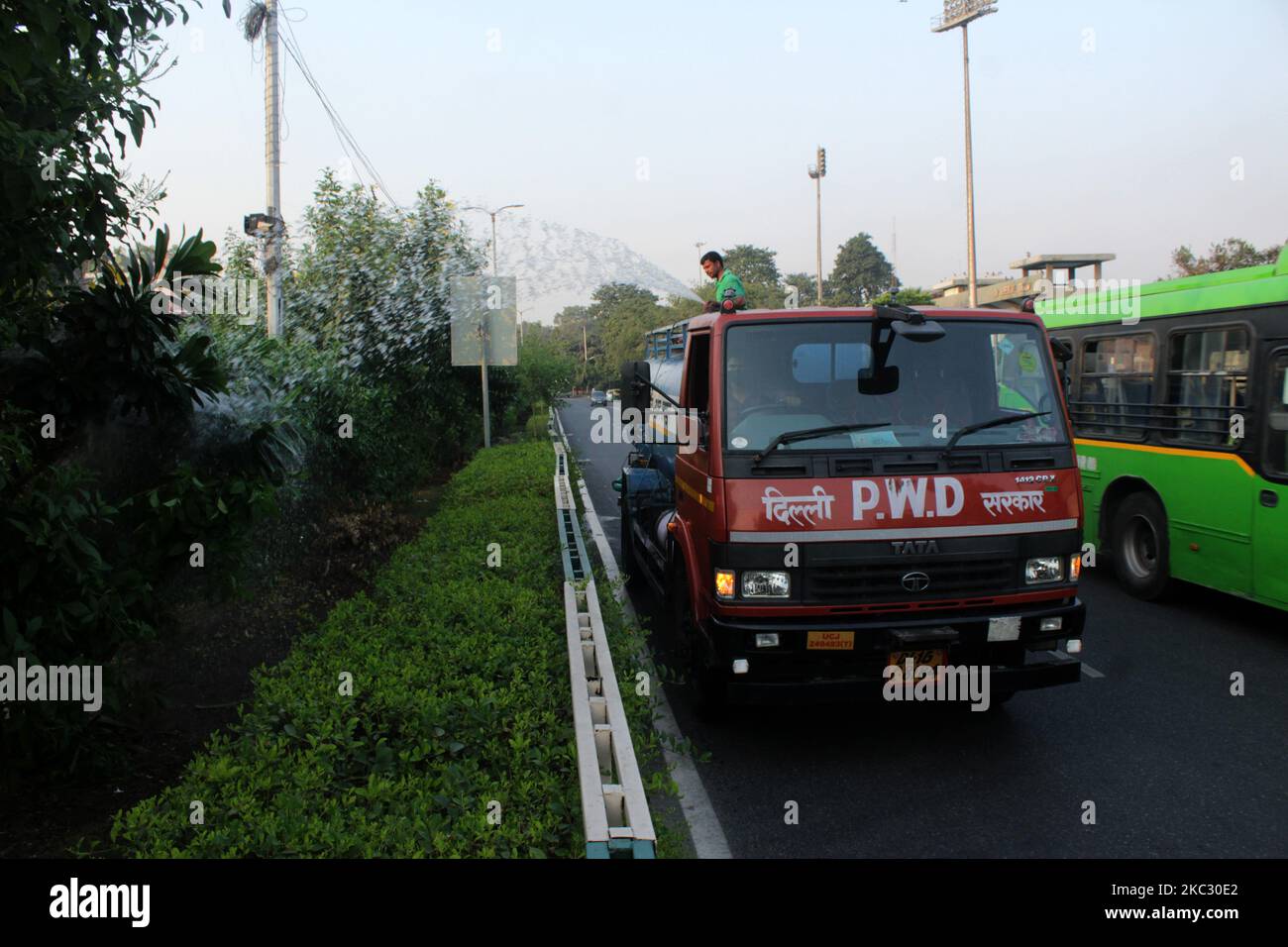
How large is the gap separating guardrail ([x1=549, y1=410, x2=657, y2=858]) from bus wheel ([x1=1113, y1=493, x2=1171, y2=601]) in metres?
5.22

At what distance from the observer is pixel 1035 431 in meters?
5.35

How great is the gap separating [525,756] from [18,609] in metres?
2.21

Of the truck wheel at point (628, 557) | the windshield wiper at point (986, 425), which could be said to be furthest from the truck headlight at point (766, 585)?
the truck wheel at point (628, 557)

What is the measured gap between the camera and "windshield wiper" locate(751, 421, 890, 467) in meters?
5.07

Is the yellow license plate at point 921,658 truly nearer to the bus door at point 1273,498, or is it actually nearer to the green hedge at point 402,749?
the green hedge at point 402,749

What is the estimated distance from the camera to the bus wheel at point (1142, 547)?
861 cm

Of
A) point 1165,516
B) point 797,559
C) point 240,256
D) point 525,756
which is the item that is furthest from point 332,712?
point 240,256

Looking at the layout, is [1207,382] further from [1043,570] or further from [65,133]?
[65,133]

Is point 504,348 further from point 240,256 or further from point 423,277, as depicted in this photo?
point 240,256

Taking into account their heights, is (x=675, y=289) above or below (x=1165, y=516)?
above

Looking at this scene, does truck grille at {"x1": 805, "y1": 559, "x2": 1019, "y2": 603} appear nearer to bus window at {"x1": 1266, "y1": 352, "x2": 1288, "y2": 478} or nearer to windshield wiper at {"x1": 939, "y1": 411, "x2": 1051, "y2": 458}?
windshield wiper at {"x1": 939, "y1": 411, "x2": 1051, "y2": 458}

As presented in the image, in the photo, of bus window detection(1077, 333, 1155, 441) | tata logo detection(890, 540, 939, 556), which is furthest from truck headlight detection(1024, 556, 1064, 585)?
bus window detection(1077, 333, 1155, 441)

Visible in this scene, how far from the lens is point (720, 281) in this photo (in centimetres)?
705
